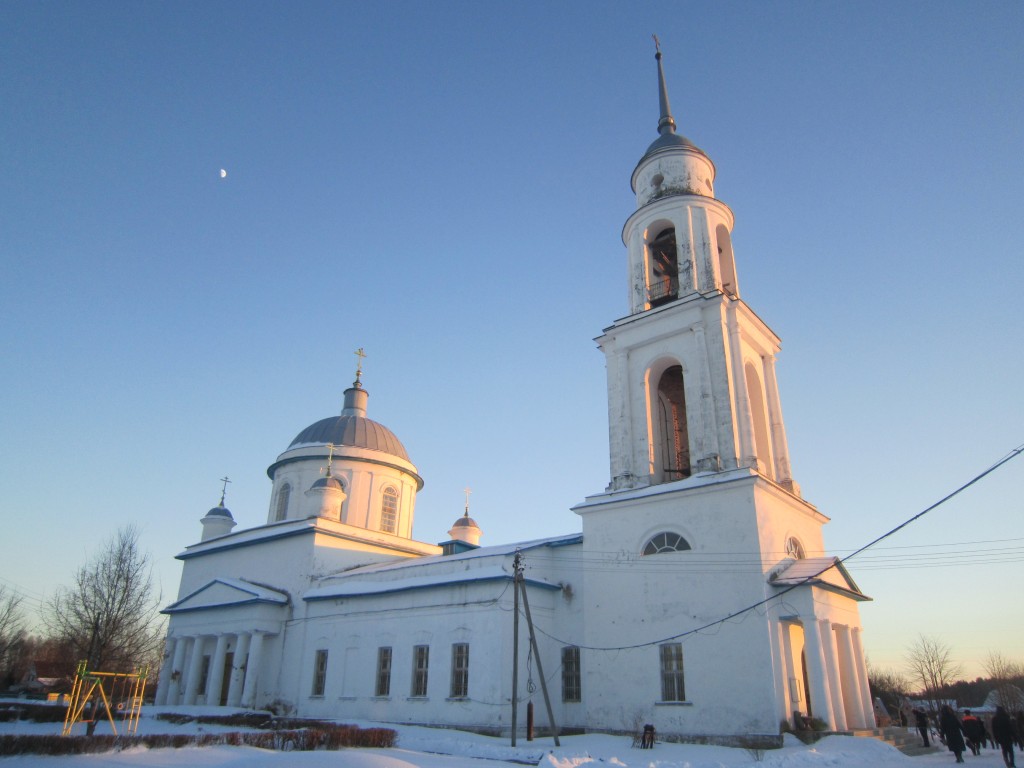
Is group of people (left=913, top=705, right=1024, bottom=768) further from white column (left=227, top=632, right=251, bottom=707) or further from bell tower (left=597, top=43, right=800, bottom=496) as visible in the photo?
white column (left=227, top=632, right=251, bottom=707)

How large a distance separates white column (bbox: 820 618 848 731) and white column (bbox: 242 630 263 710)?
18.6 m

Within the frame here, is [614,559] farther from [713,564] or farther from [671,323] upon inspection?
[671,323]

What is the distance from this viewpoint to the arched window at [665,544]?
18.0 m

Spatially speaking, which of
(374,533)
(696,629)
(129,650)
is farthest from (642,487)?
(129,650)

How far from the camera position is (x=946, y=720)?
1520 centimetres

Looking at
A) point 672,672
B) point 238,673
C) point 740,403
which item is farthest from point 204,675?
point 740,403

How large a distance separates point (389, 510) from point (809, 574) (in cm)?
2096

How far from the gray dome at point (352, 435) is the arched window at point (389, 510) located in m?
1.87

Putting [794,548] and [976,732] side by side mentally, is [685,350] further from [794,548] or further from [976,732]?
[976,732]

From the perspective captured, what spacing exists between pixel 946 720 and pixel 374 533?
2114 centimetres

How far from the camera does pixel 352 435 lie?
33.1 meters

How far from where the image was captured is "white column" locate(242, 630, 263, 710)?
24.3 metres

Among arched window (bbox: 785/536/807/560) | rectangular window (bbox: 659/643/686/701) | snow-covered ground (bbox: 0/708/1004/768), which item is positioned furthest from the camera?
arched window (bbox: 785/536/807/560)

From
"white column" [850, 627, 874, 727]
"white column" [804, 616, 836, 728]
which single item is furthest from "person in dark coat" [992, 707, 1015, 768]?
"white column" [850, 627, 874, 727]
